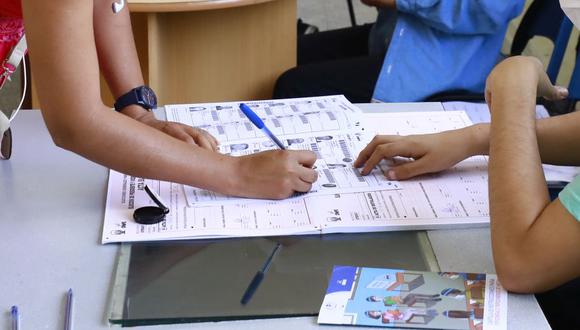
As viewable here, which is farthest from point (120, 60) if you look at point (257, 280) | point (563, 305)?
point (563, 305)

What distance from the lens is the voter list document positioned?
1.09 m

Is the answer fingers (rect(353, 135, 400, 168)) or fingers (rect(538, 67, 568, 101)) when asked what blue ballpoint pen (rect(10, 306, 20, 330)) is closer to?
fingers (rect(353, 135, 400, 168))

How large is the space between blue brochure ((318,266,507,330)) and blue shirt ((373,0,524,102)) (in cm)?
132

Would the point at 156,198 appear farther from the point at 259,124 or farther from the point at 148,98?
the point at 148,98

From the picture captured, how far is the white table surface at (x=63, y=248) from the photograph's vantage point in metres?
0.93

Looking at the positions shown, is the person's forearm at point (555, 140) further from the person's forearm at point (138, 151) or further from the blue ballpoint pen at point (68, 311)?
the blue ballpoint pen at point (68, 311)

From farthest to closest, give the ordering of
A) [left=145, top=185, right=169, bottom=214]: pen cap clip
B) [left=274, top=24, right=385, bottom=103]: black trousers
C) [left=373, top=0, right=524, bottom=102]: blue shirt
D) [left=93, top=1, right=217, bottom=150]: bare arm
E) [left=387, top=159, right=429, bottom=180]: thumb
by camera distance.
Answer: [left=274, top=24, right=385, bottom=103]: black trousers
[left=373, top=0, right=524, bottom=102]: blue shirt
[left=93, top=1, right=217, bottom=150]: bare arm
[left=387, top=159, right=429, bottom=180]: thumb
[left=145, top=185, right=169, bottom=214]: pen cap clip

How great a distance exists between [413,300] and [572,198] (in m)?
0.22

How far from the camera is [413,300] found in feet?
3.11

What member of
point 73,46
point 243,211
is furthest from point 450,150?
point 73,46

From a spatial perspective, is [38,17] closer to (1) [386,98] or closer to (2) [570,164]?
(2) [570,164]

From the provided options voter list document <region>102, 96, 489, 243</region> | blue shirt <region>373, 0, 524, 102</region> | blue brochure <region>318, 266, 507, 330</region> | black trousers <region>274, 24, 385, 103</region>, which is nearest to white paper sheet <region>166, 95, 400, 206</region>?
voter list document <region>102, 96, 489, 243</region>

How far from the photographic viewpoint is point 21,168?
128 centimetres

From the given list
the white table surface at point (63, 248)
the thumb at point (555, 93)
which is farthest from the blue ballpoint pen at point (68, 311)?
the thumb at point (555, 93)
